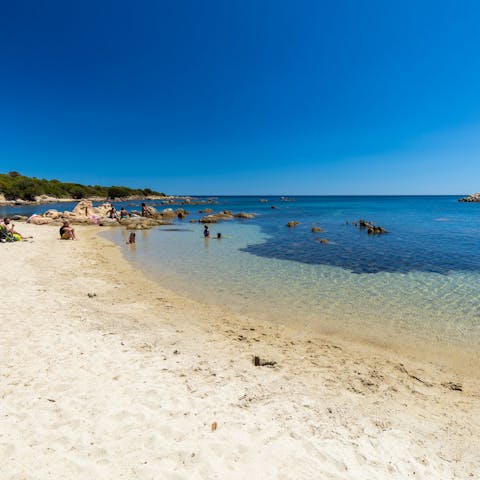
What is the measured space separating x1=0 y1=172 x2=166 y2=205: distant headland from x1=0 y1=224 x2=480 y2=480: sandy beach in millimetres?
104188

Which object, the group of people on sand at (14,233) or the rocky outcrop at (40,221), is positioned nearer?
the group of people on sand at (14,233)

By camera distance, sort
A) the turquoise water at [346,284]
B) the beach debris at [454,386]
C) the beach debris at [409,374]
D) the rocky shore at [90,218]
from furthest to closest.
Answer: the rocky shore at [90,218] < the turquoise water at [346,284] < the beach debris at [409,374] < the beach debris at [454,386]

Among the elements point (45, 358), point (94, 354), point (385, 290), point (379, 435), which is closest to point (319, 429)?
point (379, 435)

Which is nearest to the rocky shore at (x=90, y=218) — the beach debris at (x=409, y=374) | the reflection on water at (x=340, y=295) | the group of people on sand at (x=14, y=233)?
the group of people on sand at (x=14, y=233)

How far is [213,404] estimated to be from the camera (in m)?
5.52

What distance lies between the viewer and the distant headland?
98.9m

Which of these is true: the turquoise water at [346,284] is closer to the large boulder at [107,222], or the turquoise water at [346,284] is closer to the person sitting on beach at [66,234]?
the person sitting on beach at [66,234]

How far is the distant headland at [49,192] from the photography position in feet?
324

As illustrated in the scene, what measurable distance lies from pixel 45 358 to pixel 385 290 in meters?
13.3

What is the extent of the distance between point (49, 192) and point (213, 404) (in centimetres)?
13468

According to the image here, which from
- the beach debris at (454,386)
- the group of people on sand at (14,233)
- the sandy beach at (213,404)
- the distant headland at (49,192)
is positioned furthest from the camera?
the distant headland at (49,192)

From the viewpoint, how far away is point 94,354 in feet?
23.1

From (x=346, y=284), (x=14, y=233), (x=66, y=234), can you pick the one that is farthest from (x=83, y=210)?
(x=346, y=284)

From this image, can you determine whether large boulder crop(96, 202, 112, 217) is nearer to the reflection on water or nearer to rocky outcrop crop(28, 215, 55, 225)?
rocky outcrop crop(28, 215, 55, 225)
